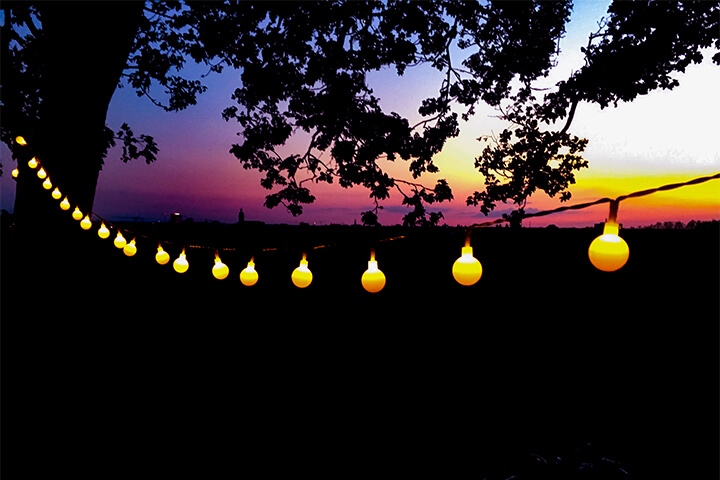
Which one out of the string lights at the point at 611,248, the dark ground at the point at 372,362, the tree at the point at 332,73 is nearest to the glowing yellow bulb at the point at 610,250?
the string lights at the point at 611,248

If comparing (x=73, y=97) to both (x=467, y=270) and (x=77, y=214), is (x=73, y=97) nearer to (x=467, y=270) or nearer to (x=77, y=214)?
(x=77, y=214)

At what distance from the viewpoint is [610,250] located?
64.3 inches

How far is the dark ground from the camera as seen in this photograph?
3766 millimetres

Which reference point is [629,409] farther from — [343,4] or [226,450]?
[343,4]

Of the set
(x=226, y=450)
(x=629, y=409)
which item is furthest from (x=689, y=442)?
(x=226, y=450)

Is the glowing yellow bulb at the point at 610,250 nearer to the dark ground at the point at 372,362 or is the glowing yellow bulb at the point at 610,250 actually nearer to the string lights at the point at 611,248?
the string lights at the point at 611,248

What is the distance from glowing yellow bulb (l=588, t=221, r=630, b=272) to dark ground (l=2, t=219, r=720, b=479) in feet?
3.79

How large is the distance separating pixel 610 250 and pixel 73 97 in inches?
287

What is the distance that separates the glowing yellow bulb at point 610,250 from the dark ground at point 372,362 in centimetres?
115

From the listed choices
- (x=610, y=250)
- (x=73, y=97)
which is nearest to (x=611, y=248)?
(x=610, y=250)

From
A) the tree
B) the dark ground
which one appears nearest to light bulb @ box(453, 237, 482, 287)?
the dark ground

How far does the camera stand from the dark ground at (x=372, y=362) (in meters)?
3.77

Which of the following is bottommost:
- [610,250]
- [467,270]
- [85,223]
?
[467,270]

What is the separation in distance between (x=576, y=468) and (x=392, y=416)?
97.3 inches
